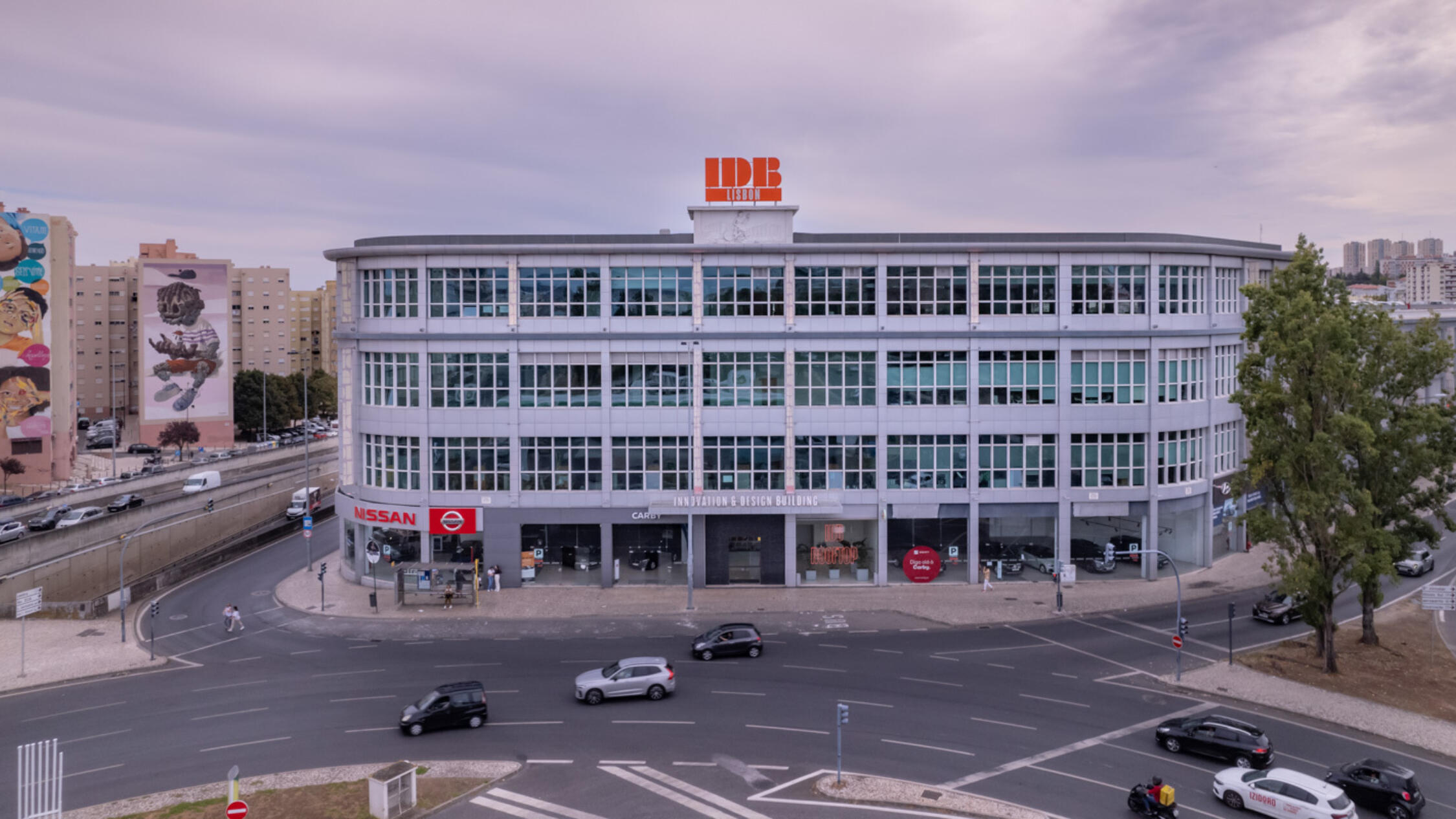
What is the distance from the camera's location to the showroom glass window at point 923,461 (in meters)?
54.2

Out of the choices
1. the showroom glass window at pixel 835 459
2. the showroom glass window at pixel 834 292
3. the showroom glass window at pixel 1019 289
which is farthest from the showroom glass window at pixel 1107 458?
the showroom glass window at pixel 834 292

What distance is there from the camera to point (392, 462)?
179ft

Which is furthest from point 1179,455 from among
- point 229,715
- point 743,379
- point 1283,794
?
point 229,715

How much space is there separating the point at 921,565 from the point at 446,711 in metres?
32.0

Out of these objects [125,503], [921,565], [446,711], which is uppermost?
[125,503]

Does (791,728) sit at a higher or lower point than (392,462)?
lower

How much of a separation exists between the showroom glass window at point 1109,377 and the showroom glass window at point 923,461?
8.38 meters

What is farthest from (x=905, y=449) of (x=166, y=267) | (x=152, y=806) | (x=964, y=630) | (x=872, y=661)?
(x=166, y=267)

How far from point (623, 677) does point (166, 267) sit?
120406 mm

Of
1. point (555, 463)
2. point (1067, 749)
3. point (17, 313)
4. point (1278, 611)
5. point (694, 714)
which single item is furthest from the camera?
point (17, 313)

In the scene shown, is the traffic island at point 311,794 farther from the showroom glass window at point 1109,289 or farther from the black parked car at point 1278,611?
the showroom glass window at point 1109,289

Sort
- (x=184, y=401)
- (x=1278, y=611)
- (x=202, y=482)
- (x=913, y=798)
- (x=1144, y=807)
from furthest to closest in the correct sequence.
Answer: (x=184, y=401), (x=202, y=482), (x=1278, y=611), (x=913, y=798), (x=1144, y=807)

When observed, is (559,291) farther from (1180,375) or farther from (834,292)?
(1180,375)

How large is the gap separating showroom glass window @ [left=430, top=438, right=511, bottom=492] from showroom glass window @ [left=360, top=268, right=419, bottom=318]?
8625 millimetres
